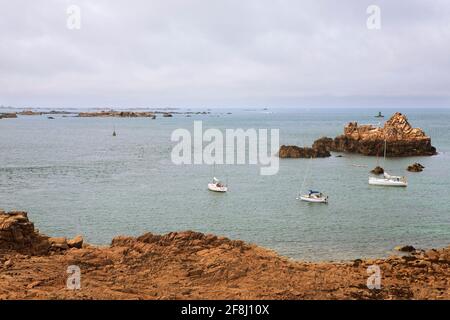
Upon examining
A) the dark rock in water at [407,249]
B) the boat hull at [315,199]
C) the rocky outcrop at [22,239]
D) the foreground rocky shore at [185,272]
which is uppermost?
the rocky outcrop at [22,239]

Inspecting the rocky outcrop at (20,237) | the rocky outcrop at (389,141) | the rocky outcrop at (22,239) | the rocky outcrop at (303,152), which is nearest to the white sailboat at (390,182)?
the rocky outcrop at (303,152)

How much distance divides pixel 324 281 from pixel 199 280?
4867mm

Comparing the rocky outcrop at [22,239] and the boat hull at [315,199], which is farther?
the boat hull at [315,199]

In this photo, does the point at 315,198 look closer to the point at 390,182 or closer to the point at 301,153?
the point at 390,182

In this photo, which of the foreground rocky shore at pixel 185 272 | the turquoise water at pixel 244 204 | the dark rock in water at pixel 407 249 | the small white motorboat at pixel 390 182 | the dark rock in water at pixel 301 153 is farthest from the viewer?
the dark rock in water at pixel 301 153

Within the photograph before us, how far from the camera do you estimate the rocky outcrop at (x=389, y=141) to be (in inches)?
3290

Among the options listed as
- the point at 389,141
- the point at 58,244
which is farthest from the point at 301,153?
the point at 58,244

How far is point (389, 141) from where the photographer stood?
84.8 metres

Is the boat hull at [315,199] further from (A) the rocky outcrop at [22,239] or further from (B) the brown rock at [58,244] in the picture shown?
(A) the rocky outcrop at [22,239]

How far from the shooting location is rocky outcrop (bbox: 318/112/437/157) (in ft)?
274

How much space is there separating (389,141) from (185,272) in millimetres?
73797

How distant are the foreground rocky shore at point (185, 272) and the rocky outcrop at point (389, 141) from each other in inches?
2467

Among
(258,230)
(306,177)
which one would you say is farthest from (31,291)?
(306,177)

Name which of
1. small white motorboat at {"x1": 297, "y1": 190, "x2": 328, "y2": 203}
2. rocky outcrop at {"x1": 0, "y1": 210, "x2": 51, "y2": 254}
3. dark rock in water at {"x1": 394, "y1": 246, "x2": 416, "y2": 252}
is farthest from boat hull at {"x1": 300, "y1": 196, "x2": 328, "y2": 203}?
rocky outcrop at {"x1": 0, "y1": 210, "x2": 51, "y2": 254}
